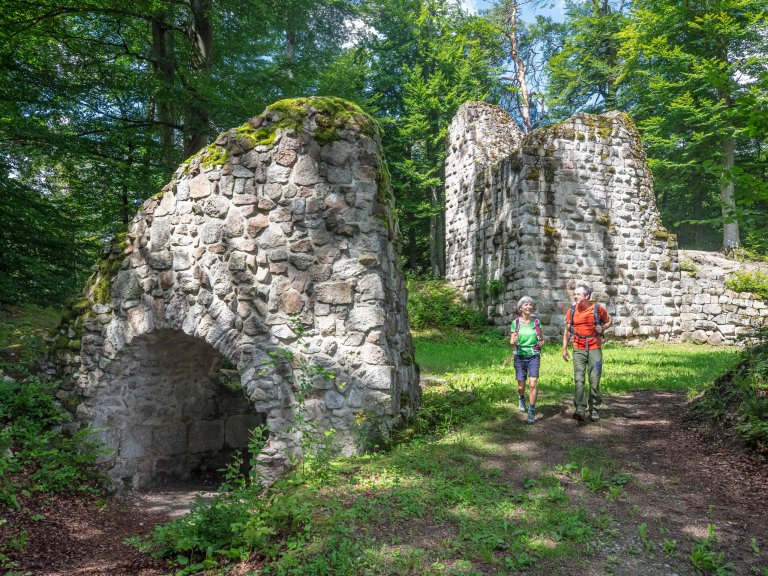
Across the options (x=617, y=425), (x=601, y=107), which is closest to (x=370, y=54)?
(x=601, y=107)

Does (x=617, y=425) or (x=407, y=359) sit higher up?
(x=407, y=359)

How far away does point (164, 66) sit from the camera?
11.1 meters

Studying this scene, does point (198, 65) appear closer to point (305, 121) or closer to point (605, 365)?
point (305, 121)

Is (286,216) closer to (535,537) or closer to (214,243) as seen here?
(214,243)

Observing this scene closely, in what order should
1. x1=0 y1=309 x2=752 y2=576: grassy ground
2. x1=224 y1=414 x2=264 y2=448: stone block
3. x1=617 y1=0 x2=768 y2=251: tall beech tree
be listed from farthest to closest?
x1=617 y1=0 x2=768 y2=251: tall beech tree → x1=224 y1=414 x2=264 y2=448: stone block → x1=0 y1=309 x2=752 y2=576: grassy ground

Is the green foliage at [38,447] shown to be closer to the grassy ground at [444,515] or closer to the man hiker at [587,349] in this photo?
the grassy ground at [444,515]

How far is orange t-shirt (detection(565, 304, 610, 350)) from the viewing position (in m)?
6.14

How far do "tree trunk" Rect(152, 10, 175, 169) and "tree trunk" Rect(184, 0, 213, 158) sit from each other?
0.41 m

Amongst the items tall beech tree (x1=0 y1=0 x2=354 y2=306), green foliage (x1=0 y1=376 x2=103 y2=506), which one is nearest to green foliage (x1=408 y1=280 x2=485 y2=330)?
tall beech tree (x1=0 y1=0 x2=354 y2=306)

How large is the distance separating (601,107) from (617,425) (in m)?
23.2

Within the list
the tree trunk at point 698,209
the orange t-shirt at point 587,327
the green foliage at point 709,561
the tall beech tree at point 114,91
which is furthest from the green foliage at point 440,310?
the tree trunk at point 698,209

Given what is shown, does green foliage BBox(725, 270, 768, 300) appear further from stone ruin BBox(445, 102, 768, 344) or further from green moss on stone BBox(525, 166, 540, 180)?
green moss on stone BBox(525, 166, 540, 180)

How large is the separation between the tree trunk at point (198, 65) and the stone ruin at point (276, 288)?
501 cm

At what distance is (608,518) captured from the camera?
3.97m
